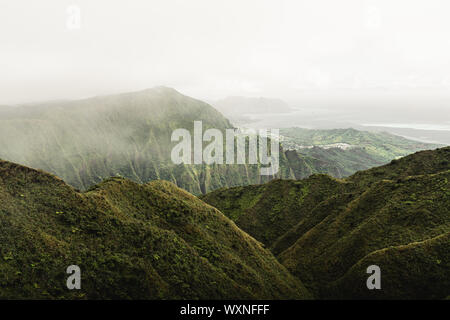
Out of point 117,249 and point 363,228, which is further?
point 363,228

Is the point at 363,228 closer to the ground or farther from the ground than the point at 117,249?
closer to the ground

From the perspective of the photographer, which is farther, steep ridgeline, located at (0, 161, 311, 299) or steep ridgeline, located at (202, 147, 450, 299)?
steep ridgeline, located at (202, 147, 450, 299)

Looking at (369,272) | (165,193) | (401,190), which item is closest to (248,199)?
(165,193)

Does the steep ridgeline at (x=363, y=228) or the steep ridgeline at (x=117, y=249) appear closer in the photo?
the steep ridgeline at (x=117, y=249)
